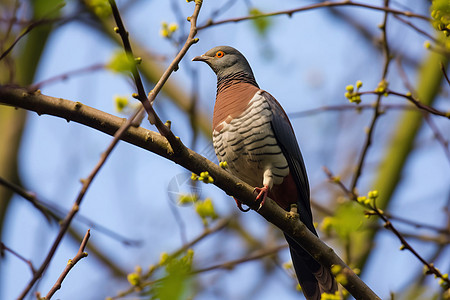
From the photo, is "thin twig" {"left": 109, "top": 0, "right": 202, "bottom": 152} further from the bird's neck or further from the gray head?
the gray head

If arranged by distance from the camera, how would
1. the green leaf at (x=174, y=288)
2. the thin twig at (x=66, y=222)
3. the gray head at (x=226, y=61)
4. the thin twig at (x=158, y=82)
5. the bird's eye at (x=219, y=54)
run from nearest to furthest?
the thin twig at (x=66, y=222), the green leaf at (x=174, y=288), the thin twig at (x=158, y=82), the gray head at (x=226, y=61), the bird's eye at (x=219, y=54)

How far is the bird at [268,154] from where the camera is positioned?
12.1 ft

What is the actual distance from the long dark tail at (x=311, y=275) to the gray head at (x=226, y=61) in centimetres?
152

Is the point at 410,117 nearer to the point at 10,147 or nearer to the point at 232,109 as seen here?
the point at 232,109

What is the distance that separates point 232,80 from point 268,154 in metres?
0.90

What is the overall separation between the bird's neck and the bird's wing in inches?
17.7

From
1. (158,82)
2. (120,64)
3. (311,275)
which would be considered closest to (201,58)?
(311,275)

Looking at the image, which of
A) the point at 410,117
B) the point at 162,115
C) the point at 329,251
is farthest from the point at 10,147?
the point at 410,117

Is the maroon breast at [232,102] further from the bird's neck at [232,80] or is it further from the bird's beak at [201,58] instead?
the bird's beak at [201,58]

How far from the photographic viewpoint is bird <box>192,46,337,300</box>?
3.70 meters

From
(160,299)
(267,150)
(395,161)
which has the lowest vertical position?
(160,299)

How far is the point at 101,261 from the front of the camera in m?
7.08

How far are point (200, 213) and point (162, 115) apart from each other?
702mm

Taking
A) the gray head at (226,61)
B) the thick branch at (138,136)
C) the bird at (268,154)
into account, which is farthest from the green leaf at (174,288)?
the gray head at (226,61)
